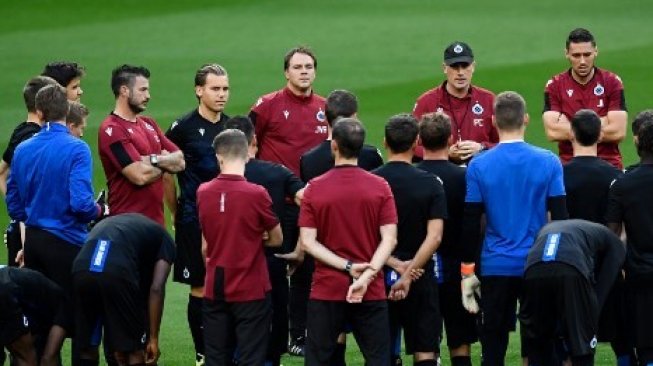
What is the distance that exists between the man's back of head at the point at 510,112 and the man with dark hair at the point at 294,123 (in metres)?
2.68

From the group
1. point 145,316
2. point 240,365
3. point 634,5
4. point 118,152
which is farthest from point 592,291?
point 634,5

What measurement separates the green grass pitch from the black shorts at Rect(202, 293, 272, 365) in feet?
34.5

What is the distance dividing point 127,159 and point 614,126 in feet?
13.5

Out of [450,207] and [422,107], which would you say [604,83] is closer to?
[422,107]

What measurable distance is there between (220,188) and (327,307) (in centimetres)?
106

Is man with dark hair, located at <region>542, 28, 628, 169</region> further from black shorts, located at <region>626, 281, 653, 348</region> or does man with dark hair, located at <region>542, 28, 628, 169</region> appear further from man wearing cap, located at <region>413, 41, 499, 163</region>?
black shorts, located at <region>626, 281, 653, 348</region>

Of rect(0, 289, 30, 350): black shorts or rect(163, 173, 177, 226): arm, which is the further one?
rect(163, 173, 177, 226): arm

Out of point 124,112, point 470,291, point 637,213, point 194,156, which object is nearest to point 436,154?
point 470,291

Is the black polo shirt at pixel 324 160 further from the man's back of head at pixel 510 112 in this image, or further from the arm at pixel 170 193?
the arm at pixel 170 193

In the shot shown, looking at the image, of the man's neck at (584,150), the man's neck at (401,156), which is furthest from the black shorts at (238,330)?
the man's neck at (584,150)

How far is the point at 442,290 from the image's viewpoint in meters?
10.3

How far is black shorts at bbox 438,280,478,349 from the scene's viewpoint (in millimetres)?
10344

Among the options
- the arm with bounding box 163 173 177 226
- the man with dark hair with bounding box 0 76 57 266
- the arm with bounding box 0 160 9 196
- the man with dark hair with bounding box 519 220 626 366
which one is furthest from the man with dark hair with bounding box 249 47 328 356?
the man with dark hair with bounding box 519 220 626 366

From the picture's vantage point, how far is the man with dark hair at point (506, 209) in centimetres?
966
